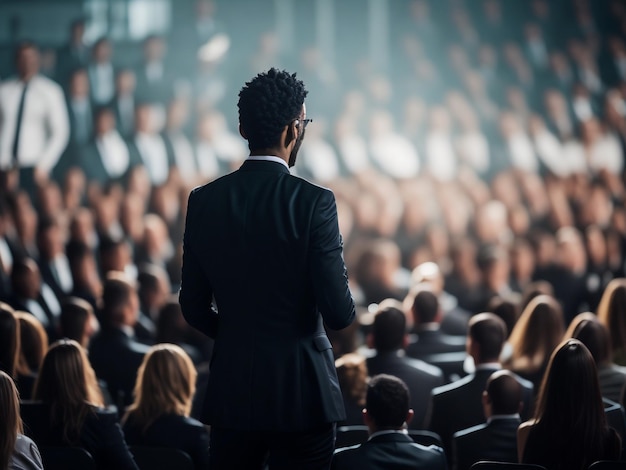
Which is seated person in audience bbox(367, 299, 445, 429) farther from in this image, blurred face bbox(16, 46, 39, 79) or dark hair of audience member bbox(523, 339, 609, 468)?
blurred face bbox(16, 46, 39, 79)

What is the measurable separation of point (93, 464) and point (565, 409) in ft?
5.57

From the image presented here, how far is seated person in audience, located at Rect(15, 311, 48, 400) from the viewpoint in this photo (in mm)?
4746

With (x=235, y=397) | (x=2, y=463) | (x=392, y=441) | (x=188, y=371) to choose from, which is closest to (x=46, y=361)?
(x=188, y=371)

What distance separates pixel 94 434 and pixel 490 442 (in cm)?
161

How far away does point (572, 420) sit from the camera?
136 inches

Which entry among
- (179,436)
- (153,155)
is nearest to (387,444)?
(179,436)

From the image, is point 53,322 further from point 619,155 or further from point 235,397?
point 619,155

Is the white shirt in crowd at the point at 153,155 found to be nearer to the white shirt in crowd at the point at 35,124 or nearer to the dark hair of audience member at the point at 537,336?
the white shirt in crowd at the point at 35,124

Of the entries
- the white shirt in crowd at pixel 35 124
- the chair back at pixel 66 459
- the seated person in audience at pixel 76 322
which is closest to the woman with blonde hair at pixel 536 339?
the seated person in audience at pixel 76 322

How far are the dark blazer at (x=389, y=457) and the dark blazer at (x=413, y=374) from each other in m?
1.49

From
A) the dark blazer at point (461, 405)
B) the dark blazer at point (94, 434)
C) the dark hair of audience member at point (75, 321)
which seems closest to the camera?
the dark blazer at point (94, 434)

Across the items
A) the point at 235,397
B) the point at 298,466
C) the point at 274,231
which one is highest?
the point at 274,231

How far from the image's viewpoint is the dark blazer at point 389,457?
3354 millimetres

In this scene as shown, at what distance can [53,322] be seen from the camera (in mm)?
7418
